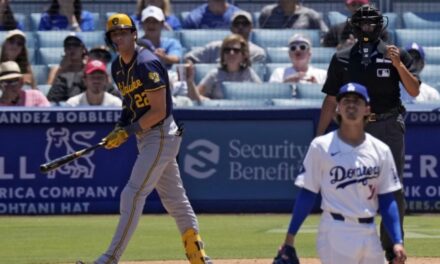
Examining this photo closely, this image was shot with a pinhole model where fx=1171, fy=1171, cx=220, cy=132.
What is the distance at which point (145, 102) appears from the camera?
7.82 meters

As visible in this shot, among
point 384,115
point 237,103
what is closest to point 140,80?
point 384,115

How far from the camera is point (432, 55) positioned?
1440 cm

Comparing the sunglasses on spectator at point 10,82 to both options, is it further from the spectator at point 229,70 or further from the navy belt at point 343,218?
the navy belt at point 343,218

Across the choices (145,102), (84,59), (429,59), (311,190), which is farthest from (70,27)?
(311,190)

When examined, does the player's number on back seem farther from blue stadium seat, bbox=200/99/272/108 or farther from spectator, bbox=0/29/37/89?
spectator, bbox=0/29/37/89

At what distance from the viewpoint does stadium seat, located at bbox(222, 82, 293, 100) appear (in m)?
13.2

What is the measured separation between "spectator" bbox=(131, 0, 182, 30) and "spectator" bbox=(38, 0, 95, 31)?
0.63 m

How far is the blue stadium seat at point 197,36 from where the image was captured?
570 inches

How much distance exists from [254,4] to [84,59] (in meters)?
3.34

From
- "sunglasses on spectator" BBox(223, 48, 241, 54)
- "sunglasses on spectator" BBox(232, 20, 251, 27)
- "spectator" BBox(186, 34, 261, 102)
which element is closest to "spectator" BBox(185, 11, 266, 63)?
"sunglasses on spectator" BBox(232, 20, 251, 27)

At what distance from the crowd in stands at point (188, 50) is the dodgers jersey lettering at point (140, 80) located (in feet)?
14.2

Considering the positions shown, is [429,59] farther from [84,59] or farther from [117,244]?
[117,244]

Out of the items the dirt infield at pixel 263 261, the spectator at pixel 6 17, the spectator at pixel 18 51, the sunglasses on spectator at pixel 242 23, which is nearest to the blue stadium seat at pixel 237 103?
the sunglasses on spectator at pixel 242 23

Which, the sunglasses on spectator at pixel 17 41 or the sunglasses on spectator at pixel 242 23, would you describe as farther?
the sunglasses on spectator at pixel 242 23
